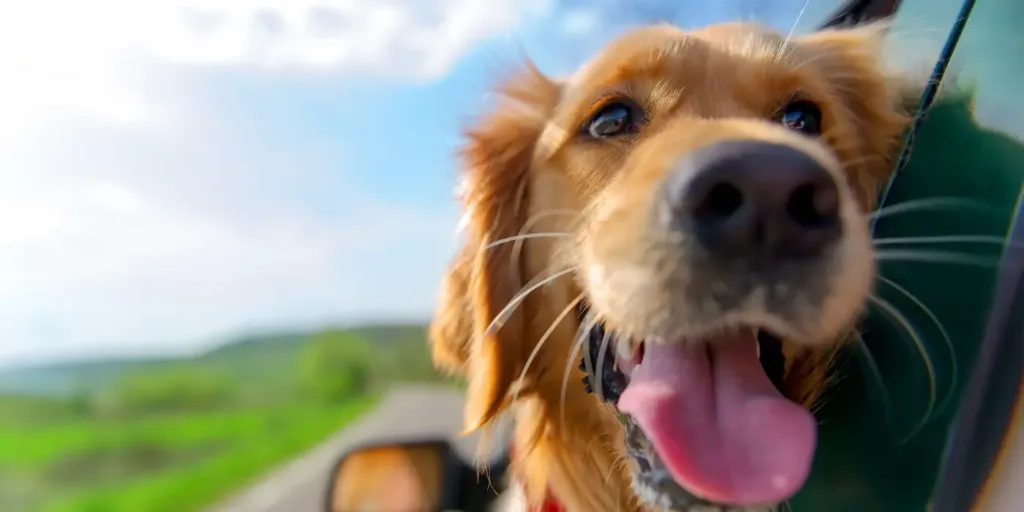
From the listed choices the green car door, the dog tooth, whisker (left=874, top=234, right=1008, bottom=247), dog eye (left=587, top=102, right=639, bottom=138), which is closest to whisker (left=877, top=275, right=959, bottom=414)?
the green car door

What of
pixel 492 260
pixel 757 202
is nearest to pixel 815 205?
pixel 757 202

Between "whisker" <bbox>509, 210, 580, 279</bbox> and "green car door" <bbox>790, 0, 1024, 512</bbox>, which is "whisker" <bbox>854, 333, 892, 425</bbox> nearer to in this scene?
"green car door" <bbox>790, 0, 1024, 512</bbox>

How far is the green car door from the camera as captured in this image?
1.08 m

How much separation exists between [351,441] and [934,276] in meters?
2.22

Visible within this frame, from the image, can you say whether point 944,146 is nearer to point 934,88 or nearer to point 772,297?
point 934,88

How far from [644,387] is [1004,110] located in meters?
0.84

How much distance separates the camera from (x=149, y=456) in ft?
8.33

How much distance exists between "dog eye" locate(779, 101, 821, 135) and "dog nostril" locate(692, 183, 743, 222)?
766 mm

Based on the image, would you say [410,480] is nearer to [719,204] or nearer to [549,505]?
[549,505]

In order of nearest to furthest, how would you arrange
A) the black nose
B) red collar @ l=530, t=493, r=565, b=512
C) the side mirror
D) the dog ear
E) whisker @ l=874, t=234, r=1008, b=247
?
whisker @ l=874, t=234, r=1008, b=247
the black nose
red collar @ l=530, t=493, r=565, b=512
the dog ear
the side mirror

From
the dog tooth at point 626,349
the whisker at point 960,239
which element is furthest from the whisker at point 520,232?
the whisker at point 960,239

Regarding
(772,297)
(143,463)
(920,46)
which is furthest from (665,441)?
(143,463)

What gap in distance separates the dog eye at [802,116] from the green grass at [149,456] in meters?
1.73

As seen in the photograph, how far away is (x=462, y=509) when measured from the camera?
289cm
